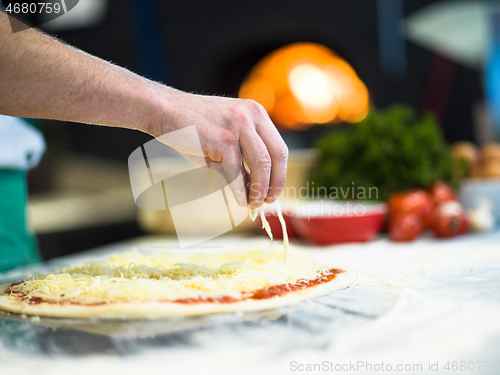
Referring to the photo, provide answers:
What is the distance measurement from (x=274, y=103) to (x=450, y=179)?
1.48m

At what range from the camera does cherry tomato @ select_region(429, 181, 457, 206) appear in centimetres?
161

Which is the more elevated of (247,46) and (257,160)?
(247,46)

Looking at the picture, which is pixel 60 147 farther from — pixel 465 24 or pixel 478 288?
pixel 478 288

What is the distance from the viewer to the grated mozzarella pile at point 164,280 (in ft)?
2.56

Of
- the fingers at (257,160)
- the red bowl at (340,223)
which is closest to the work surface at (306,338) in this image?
the fingers at (257,160)

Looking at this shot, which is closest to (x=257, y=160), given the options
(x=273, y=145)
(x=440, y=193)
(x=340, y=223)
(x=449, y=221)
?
(x=273, y=145)

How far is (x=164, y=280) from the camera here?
2.91 ft

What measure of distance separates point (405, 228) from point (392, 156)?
34 centimetres

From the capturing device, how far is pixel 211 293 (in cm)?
80

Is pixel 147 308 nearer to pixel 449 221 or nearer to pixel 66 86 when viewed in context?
pixel 66 86

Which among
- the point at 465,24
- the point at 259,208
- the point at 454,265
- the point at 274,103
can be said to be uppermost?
the point at 465,24

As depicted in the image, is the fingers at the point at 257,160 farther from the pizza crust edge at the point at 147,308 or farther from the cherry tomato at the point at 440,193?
the cherry tomato at the point at 440,193

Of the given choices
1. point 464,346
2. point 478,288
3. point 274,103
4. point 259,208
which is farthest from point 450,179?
point 274,103

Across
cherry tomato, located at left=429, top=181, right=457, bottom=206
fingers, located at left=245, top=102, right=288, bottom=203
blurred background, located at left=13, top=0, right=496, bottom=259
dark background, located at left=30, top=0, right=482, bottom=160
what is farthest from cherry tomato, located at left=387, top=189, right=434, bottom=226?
dark background, located at left=30, top=0, right=482, bottom=160
